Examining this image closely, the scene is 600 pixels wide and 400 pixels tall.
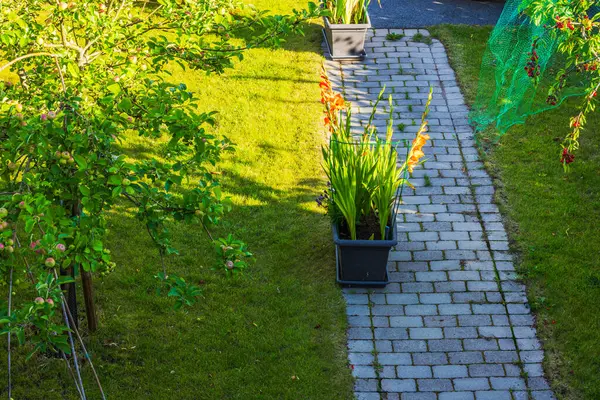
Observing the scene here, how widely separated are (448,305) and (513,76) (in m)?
2.86

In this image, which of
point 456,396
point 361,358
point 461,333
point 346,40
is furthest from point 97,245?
point 346,40

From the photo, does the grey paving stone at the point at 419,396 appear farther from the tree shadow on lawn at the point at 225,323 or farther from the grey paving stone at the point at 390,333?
the grey paving stone at the point at 390,333

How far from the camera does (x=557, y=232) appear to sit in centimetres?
659

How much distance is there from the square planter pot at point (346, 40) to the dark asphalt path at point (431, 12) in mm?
1085

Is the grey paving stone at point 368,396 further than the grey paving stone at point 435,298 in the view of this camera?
No

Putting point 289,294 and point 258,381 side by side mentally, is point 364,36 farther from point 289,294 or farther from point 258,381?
point 258,381

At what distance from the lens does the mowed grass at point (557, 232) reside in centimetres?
535

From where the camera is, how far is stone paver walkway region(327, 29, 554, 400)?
518 centimetres

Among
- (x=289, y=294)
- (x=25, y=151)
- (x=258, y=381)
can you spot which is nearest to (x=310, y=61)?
(x=289, y=294)

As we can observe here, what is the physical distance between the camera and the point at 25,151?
3.52 metres

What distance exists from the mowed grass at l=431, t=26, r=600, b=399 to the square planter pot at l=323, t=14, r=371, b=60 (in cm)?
140

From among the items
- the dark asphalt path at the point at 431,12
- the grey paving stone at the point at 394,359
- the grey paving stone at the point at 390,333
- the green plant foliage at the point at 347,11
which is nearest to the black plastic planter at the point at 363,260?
the grey paving stone at the point at 390,333

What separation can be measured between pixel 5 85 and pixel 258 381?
8.54 feet

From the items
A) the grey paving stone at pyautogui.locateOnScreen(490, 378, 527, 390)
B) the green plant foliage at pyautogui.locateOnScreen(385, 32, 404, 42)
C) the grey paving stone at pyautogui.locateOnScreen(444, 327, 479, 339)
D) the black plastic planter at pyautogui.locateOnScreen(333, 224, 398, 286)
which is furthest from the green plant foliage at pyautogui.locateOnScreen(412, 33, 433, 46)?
the grey paving stone at pyautogui.locateOnScreen(490, 378, 527, 390)
